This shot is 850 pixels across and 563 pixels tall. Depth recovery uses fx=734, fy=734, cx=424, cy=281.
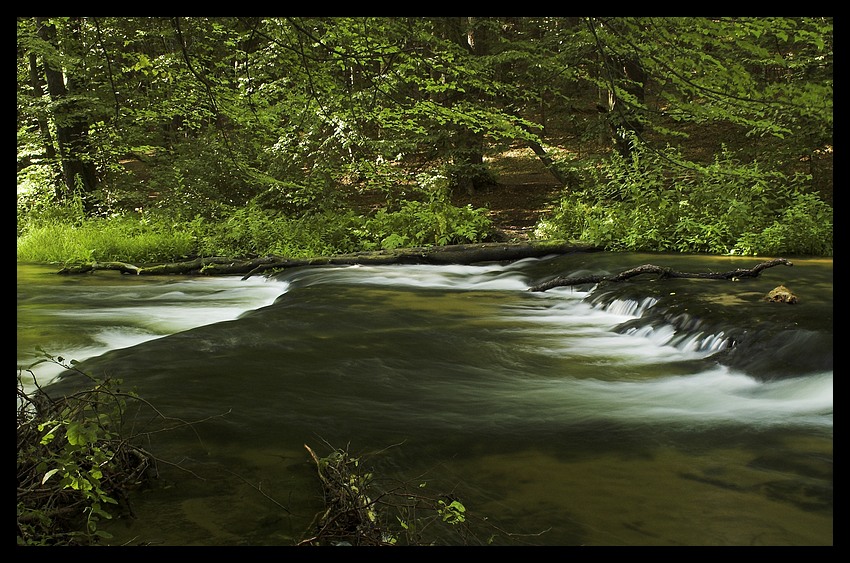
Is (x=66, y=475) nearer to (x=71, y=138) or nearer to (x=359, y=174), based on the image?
(x=359, y=174)

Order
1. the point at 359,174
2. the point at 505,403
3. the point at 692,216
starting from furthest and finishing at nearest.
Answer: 1. the point at 359,174
2. the point at 692,216
3. the point at 505,403

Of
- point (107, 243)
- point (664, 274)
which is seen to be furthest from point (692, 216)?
point (107, 243)

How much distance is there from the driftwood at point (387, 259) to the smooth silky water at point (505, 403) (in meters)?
3.58

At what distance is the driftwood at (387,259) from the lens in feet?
49.5

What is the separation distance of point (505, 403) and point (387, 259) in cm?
952

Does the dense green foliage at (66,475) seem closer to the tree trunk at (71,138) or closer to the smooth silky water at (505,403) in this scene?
the smooth silky water at (505,403)

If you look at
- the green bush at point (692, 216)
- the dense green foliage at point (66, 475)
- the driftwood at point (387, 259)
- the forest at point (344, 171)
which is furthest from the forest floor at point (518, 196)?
the dense green foliage at point (66, 475)

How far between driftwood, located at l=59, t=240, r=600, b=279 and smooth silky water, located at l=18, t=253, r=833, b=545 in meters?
3.58

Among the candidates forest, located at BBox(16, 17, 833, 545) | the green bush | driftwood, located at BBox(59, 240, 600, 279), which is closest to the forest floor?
forest, located at BBox(16, 17, 833, 545)

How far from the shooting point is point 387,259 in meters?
15.2

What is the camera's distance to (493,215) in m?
21.0
